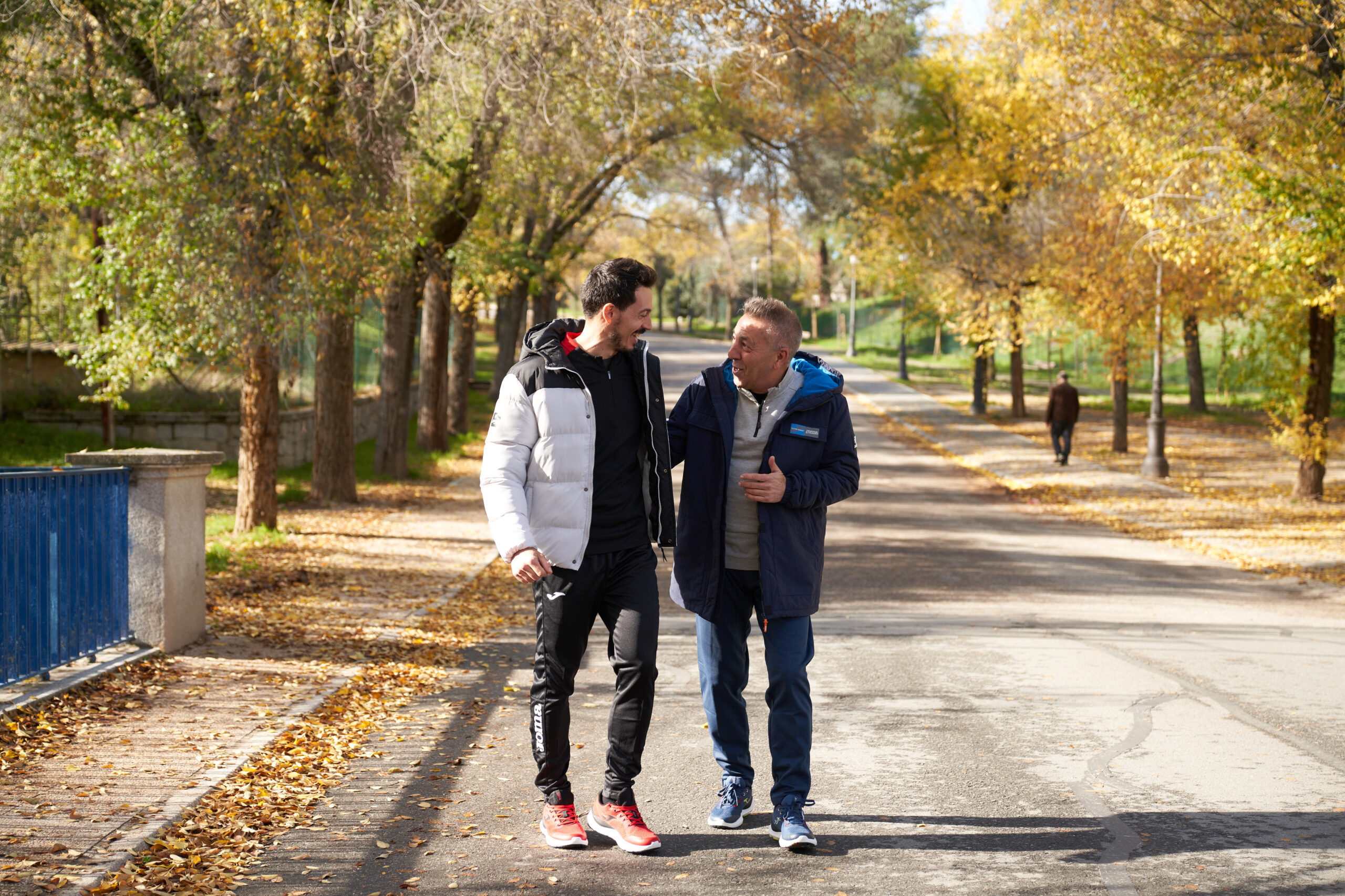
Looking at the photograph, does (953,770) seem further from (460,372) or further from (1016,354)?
(1016,354)

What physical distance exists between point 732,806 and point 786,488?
1241mm

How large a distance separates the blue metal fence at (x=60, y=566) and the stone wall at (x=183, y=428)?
39.5 ft

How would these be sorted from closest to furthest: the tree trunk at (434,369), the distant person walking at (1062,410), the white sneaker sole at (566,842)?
the white sneaker sole at (566,842) → the tree trunk at (434,369) → the distant person walking at (1062,410)

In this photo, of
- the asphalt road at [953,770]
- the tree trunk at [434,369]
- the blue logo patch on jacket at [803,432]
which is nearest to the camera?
the asphalt road at [953,770]

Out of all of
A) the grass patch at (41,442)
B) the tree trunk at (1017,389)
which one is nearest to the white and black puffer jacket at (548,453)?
the grass patch at (41,442)

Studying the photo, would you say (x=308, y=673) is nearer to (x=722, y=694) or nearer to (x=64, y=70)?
(x=722, y=694)

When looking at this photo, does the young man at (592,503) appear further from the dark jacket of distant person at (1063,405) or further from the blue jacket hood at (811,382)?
the dark jacket of distant person at (1063,405)

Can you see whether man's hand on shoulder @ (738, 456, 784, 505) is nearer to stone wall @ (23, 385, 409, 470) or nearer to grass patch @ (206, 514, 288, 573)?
grass patch @ (206, 514, 288, 573)

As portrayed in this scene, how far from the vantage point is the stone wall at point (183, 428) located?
19.8 m

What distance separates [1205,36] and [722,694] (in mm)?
12649

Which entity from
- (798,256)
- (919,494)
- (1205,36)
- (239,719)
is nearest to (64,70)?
(239,719)

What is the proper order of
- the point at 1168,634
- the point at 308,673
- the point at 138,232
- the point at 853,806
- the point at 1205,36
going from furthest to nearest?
1. the point at 1205,36
2. the point at 138,232
3. the point at 1168,634
4. the point at 308,673
5. the point at 853,806

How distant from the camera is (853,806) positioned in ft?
16.3

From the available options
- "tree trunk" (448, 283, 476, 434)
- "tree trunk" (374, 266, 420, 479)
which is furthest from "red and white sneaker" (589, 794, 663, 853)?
"tree trunk" (448, 283, 476, 434)
